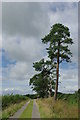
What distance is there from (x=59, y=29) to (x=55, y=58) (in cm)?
403

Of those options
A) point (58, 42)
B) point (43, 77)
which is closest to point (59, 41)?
point (58, 42)

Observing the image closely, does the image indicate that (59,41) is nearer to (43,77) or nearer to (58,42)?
(58,42)

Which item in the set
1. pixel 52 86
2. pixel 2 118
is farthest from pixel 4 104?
pixel 52 86

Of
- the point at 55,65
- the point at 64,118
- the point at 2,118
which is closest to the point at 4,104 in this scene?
the point at 55,65

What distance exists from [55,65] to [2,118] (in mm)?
16995

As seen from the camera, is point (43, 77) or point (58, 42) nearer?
point (58, 42)

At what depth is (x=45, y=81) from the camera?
5116 centimetres

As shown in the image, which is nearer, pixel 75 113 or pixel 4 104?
pixel 75 113

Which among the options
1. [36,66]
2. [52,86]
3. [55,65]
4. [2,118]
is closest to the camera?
[2,118]

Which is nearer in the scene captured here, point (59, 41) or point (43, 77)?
point (59, 41)

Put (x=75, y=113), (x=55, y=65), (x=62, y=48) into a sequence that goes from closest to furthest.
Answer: (x=75, y=113)
(x=62, y=48)
(x=55, y=65)

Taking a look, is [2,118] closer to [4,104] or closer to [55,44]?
[4,104]

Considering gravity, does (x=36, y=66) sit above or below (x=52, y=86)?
above

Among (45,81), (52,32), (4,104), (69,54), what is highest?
(52,32)
